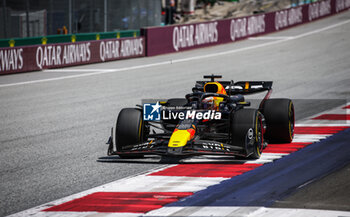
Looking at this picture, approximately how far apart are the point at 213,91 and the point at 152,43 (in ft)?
68.1

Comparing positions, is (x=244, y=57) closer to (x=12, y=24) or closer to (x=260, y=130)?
(x=12, y=24)

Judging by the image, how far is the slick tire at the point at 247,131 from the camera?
9.44 meters

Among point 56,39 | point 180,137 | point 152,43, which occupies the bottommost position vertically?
point 180,137

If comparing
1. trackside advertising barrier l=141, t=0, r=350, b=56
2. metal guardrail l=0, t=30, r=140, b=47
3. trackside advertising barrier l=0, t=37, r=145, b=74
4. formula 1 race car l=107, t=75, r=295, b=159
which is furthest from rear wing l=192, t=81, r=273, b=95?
trackside advertising barrier l=141, t=0, r=350, b=56

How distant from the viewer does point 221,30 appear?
117ft

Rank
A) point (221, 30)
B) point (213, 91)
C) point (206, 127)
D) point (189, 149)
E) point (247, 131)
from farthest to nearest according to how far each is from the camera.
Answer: point (221, 30) < point (213, 91) < point (206, 127) < point (247, 131) < point (189, 149)

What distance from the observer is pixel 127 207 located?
7.29m

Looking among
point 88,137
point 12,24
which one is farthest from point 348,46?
point 88,137

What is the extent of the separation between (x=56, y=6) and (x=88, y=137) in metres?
18.0

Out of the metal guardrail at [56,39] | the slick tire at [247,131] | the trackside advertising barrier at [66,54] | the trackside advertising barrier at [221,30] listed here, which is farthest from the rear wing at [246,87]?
the trackside advertising barrier at [221,30]

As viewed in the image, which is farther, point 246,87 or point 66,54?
point 66,54

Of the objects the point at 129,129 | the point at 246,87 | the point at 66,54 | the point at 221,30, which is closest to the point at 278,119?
the point at 246,87

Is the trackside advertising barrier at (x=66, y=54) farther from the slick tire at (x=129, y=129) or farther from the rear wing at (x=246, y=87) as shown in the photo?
the slick tire at (x=129, y=129)

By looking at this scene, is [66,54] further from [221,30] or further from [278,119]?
[278,119]
